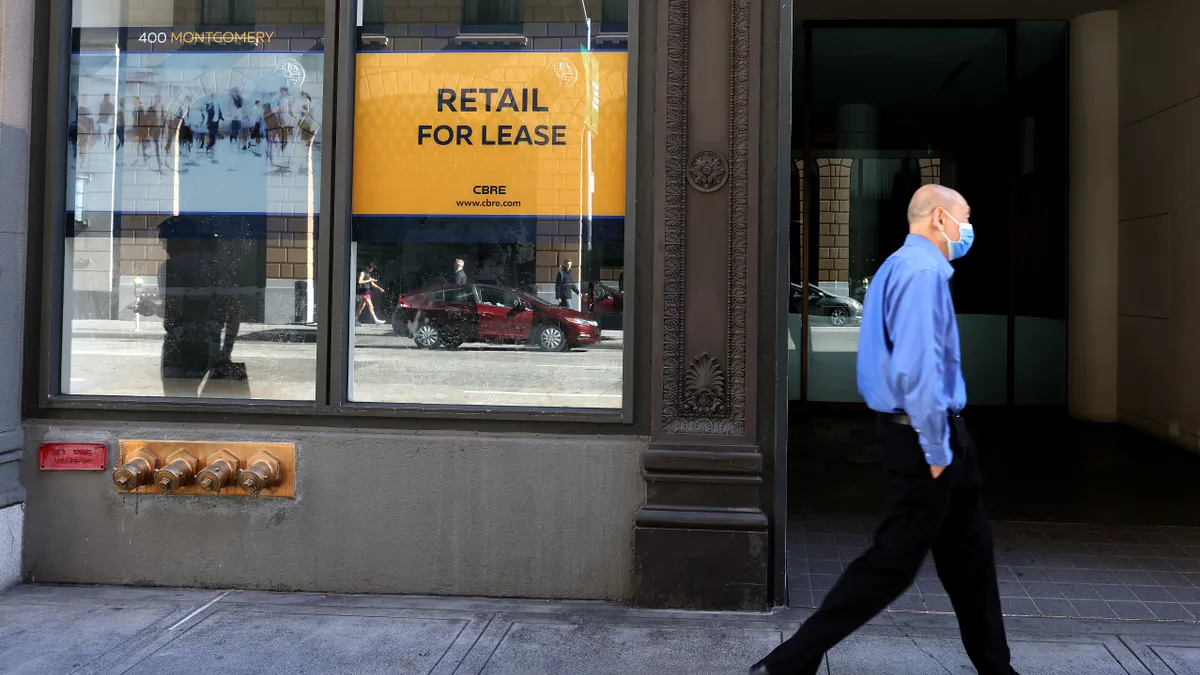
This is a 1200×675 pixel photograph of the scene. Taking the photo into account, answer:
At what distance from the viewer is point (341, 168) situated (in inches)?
206

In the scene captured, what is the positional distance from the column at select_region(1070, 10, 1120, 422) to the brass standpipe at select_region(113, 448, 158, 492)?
9.73 meters

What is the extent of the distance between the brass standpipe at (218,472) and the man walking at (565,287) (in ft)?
5.91

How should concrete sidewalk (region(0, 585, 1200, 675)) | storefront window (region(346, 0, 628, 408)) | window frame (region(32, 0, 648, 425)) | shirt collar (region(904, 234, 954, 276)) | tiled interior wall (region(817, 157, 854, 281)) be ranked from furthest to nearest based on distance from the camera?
tiled interior wall (region(817, 157, 854, 281))
storefront window (region(346, 0, 628, 408))
window frame (region(32, 0, 648, 425))
concrete sidewalk (region(0, 585, 1200, 675))
shirt collar (region(904, 234, 954, 276))

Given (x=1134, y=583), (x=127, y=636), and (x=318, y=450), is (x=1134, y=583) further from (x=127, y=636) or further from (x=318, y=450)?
(x=127, y=636)

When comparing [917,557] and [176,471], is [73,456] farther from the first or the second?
[917,557]

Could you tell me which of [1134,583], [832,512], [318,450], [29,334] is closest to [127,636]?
[318,450]

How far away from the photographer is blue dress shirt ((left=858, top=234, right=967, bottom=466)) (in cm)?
350

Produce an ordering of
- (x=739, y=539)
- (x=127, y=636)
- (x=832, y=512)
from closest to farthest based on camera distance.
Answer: (x=127, y=636) → (x=739, y=539) → (x=832, y=512)

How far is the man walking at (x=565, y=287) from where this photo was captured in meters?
5.21

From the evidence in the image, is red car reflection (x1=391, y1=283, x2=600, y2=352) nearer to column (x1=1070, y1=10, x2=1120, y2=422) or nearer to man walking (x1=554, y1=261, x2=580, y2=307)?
man walking (x1=554, y1=261, x2=580, y2=307)

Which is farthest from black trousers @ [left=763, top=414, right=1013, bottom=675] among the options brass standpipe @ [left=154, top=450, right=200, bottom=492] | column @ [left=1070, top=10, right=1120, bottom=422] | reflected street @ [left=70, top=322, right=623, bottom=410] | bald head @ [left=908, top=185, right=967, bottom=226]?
column @ [left=1070, top=10, right=1120, bottom=422]

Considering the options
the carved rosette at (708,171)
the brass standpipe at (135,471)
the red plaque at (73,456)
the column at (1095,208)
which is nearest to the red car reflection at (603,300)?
the carved rosette at (708,171)

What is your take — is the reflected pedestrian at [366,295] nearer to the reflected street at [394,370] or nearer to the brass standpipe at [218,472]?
the reflected street at [394,370]

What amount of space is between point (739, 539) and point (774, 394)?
0.70m
